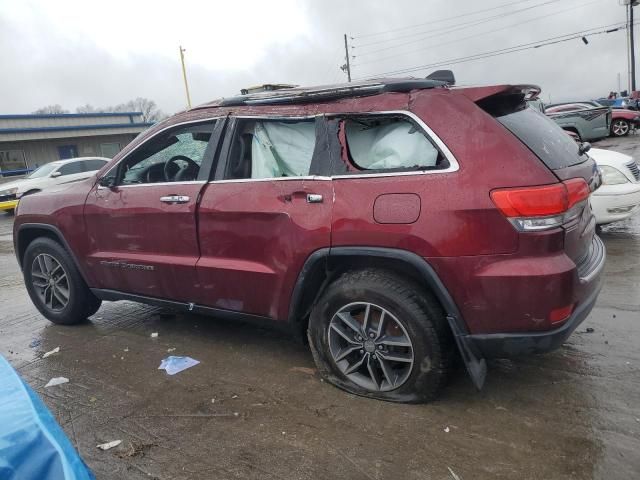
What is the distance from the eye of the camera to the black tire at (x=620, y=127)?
66.8ft

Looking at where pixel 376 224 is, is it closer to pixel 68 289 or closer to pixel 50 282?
pixel 68 289

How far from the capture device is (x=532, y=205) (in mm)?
2510

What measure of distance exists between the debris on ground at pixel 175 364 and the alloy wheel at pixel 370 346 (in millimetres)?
1226

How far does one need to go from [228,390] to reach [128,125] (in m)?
34.5

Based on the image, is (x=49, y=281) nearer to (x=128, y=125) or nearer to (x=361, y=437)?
(x=361, y=437)

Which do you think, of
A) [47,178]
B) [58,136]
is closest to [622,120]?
[47,178]

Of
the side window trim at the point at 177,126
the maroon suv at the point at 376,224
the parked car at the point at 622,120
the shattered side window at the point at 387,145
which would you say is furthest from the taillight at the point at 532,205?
the parked car at the point at 622,120

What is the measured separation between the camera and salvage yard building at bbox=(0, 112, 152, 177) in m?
29.6

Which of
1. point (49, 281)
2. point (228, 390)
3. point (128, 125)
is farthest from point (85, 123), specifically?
point (228, 390)

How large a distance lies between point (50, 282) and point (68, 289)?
0.24 m

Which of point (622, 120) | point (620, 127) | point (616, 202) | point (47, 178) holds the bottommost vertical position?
point (616, 202)

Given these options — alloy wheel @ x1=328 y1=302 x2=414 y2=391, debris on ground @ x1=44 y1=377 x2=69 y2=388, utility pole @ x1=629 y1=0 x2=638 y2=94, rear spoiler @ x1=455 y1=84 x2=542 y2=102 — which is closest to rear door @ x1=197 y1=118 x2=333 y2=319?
alloy wheel @ x1=328 y1=302 x2=414 y2=391

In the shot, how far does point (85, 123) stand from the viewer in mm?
32625

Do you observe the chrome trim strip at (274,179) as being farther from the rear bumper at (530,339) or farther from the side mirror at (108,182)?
the rear bumper at (530,339)
